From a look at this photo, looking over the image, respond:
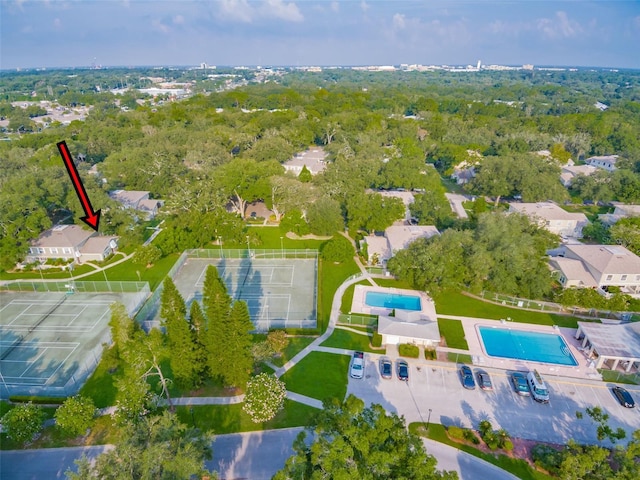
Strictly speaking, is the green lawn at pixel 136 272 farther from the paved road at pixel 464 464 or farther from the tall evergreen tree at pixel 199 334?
the paved road at pixel 464 464

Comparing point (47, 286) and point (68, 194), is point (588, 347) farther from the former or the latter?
point (68, 194)

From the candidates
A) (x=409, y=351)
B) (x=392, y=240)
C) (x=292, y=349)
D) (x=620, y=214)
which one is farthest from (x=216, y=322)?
(x=620, y=214)

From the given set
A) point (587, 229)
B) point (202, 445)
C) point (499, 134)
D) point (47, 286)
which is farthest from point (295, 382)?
point (499, 134)

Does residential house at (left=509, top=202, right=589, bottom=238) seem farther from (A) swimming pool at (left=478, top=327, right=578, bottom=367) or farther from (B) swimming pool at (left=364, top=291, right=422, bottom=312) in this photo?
(B) swimming pool at (left=364, top=291, right=422, bottom=312)

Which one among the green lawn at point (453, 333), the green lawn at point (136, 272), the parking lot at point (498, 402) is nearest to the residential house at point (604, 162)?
the green lawn at point (453, 333)

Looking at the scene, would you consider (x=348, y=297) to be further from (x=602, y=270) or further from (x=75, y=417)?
(x=602, y=270)

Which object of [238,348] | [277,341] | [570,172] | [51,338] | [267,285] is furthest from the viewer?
[570,172]

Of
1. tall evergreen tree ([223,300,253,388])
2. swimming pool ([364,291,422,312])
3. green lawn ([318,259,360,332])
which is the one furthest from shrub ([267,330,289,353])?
swimming pool ([364,291,422,312])
